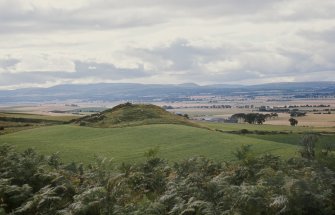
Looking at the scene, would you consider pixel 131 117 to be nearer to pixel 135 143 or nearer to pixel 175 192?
pixel 135 143

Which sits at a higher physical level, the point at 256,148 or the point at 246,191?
the point at 246,191

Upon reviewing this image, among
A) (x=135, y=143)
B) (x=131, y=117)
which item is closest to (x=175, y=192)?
(x=135, y=143)

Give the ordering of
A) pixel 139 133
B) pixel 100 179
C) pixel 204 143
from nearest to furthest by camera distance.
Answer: pixel 100 179 < pixel 204 143 < pixel 139 133

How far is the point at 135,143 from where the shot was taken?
52469 mm

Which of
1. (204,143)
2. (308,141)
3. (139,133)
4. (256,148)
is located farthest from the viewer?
(139,133)

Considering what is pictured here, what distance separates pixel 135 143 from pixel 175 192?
3652 centimetres

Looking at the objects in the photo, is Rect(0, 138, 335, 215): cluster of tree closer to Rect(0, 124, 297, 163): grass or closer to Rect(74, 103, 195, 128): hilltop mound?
Rect(0, 124, 297, 163): grass

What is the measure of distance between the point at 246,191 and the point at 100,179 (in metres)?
6.08

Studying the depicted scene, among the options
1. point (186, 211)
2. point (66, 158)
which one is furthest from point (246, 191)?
point (66, 158)

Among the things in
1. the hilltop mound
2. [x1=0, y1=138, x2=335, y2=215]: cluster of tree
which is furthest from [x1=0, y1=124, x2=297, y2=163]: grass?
[x1=0, y1=138, x2=335, y2=215]: cluster of tree

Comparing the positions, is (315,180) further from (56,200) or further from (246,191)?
(56,200)

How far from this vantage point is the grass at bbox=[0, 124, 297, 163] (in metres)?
42.7

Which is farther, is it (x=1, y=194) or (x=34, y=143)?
(x=34, y=143)

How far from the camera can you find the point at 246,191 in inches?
567
